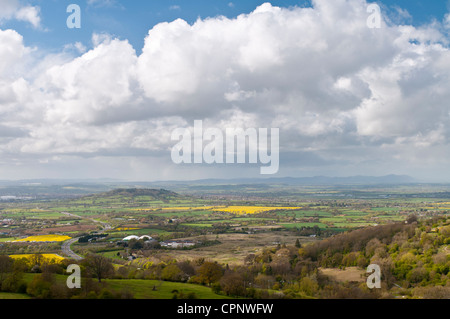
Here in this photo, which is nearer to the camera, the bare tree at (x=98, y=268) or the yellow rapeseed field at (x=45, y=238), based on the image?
the bare tree at (x=98, y=268)

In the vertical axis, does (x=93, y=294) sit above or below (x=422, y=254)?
above

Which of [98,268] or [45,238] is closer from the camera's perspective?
[98,268]

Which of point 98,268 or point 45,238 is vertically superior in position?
point 98,268

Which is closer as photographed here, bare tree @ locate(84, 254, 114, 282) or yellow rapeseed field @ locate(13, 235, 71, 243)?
bare tree @ locate(84, 254, 114, 282)

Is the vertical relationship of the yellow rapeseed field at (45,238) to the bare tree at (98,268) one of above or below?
below

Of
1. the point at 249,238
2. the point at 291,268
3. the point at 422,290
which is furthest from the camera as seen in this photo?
the point at 249,238

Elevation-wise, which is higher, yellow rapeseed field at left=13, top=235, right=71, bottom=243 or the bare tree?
the bare tree
